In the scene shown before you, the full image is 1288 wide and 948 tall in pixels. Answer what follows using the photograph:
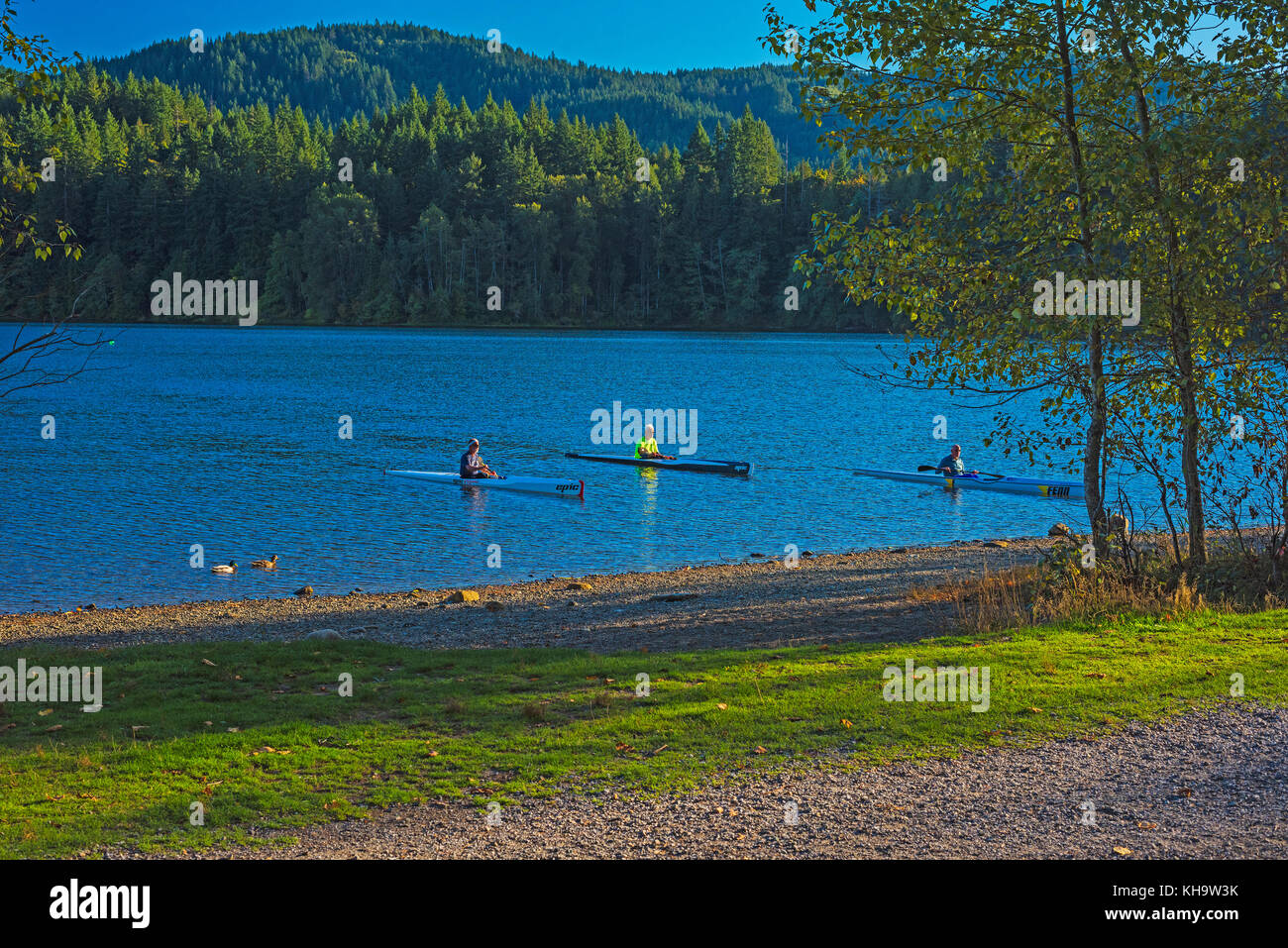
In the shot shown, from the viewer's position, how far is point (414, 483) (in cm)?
3781

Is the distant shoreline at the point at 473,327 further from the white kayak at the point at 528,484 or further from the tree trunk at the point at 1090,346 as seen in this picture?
the tree trunk at the point at 1090,346

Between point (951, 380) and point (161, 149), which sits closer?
point (951, 380)

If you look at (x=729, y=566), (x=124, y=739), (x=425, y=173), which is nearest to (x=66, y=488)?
(x=729, y=566)

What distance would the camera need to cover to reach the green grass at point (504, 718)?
7766 mm

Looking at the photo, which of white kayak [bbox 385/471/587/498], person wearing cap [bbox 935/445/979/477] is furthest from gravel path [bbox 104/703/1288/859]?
person wearing cap [bbox 935/445/979/477]

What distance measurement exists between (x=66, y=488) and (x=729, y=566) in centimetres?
2402

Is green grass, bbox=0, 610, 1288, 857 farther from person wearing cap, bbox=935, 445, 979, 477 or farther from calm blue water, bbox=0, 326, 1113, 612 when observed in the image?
person wearing cap, bbox=935, 445, 979, 477

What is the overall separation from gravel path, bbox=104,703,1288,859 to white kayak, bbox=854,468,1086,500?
28377 millimetres

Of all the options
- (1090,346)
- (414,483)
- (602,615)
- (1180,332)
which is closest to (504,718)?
(602,615)

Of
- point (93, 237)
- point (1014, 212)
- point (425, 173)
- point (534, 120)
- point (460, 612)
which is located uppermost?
point (534, 120)

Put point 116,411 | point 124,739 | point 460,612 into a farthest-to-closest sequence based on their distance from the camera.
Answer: point 116,411
point 460,612
point 124,739

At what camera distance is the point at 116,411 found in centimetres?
5997

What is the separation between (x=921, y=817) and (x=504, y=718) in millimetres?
3994
